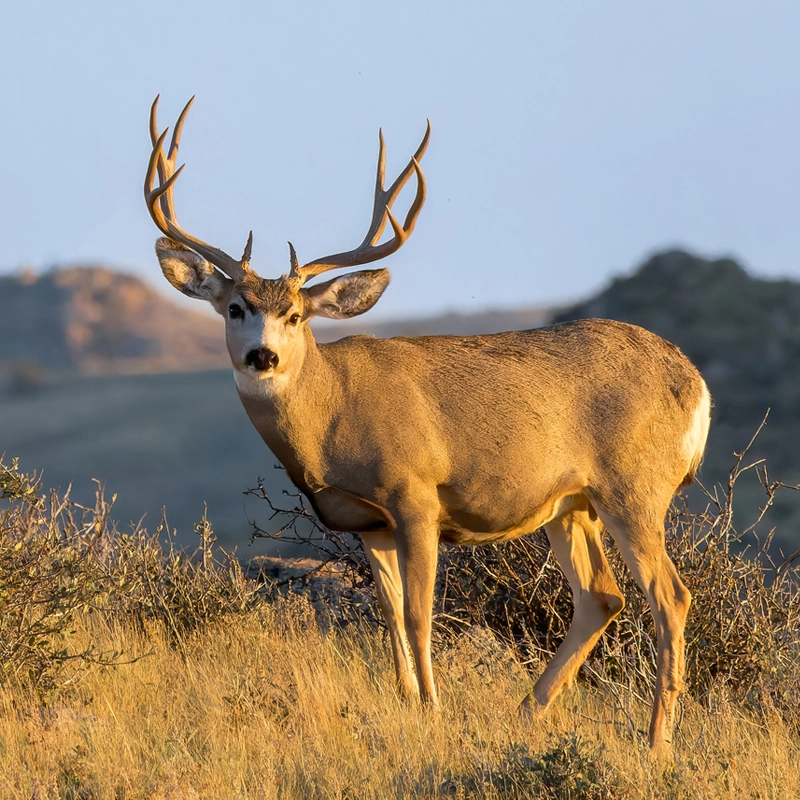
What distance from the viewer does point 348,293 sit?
26.0 feet

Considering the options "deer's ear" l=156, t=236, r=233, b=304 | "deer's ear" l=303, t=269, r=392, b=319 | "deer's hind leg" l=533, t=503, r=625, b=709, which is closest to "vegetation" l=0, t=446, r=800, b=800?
"deer's hind leg" l=533, t=503, r=625, b=709

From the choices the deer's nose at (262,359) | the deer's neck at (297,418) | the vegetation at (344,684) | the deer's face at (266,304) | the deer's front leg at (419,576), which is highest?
the deer's face at (266,304)

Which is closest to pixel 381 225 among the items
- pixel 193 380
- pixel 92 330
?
pixel 193 380

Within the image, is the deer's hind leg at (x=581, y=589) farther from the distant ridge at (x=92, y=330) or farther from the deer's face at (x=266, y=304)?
the distant ridge at (x=92, y=330)

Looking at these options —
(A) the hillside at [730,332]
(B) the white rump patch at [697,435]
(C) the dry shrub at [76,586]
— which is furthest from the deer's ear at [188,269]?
(A) the hillside at [730,332]

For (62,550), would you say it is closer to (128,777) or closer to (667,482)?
(128,777)

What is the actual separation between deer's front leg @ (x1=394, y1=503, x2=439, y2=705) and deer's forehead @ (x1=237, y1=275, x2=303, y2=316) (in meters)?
1.30

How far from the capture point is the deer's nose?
A: 7.24m

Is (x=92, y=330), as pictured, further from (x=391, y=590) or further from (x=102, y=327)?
(x=391, y=590)

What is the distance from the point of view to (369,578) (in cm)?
947

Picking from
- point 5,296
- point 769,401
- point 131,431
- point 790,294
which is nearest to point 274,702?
point 769,401

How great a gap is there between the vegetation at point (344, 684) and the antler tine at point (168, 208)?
5.65ft

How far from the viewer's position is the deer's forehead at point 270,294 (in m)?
7.42

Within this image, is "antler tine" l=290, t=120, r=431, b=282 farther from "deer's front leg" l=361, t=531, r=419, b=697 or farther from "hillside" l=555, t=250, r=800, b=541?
"hillside" l=555, t=250, r=800, b=541
